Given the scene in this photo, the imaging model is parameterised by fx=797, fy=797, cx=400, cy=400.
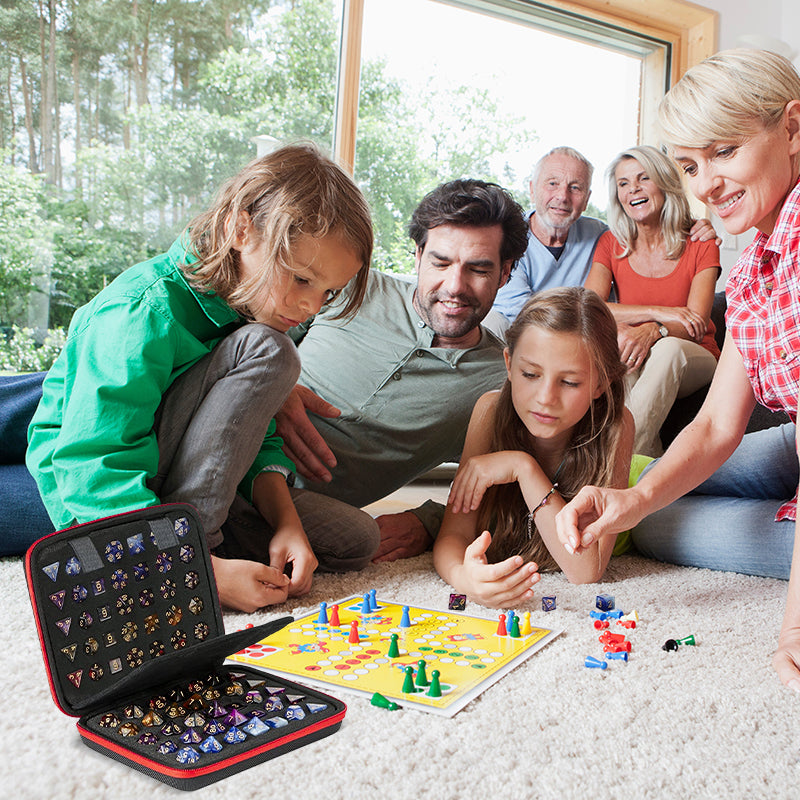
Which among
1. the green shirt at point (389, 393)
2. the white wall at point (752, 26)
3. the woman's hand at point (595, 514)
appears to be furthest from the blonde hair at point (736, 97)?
the white wall at point (752, 26)

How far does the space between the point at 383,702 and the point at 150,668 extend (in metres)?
0.24

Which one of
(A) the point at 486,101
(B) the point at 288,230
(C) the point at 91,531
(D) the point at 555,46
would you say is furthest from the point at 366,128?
(C) the point at 91,531

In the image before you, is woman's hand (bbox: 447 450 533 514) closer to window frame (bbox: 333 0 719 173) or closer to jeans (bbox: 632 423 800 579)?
jeans (bbox: 632 423 800 579)

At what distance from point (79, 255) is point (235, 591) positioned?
1.95 m

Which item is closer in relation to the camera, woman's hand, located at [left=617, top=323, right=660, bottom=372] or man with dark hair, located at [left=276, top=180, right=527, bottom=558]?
man with dark hair, located at [left=276, top=180, right=527, bottom=558]

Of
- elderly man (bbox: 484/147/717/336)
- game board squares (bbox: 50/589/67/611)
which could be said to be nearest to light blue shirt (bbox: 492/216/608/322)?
elderly man (bbox: 484/147/717/336)

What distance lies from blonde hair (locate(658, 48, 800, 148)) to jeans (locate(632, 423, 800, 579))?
60 cm

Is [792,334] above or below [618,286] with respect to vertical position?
below

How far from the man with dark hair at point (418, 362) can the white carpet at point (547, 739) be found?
1.76 feet

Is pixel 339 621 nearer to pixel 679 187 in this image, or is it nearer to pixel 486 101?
pixel 679 187

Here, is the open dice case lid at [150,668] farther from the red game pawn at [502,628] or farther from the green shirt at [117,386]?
the red game pawn at [502,628]

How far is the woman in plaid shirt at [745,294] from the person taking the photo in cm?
99

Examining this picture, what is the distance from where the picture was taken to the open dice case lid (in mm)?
677

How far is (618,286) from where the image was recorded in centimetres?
265
